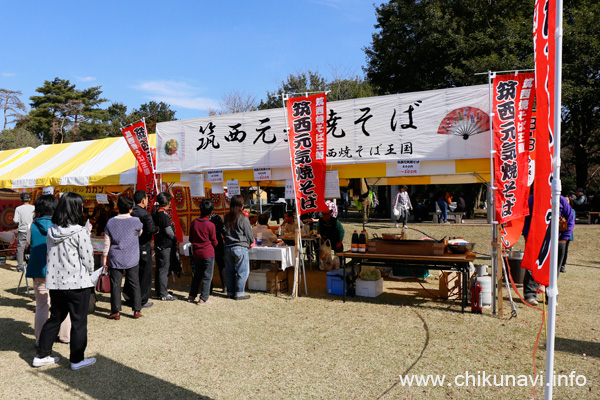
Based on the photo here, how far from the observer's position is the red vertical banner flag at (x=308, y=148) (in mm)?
6445

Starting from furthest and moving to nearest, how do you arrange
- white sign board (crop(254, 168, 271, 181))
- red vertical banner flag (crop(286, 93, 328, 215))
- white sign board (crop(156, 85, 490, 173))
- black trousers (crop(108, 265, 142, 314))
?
white sign board (crop(254, 168, 271, 181))
red vertical banner flag (crop(286, 93, 328, 215))
white sign board (crop(156, 85, 490, 173))
black trousers (crop(108, 265, 142, 314))

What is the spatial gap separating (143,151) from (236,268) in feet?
11.5

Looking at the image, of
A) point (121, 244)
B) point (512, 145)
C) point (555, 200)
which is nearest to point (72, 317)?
point (121, 244)

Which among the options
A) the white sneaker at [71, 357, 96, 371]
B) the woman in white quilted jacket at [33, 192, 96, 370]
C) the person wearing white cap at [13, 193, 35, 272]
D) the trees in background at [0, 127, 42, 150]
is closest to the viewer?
the woman in white quilted jacket at [33, 192, 96, 370]

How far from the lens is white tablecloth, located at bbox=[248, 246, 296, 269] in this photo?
22.9 feet

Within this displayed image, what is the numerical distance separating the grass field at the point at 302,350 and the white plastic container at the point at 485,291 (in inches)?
12.1

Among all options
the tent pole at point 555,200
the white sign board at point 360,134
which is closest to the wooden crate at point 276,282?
the white sign board at point 360,134

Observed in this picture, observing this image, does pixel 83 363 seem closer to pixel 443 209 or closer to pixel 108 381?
pixel 108 381

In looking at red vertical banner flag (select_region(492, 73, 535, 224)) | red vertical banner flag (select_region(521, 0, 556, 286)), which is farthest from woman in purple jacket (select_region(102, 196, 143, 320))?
red vertical banner flag (select_region(492, 73, 535, 224))

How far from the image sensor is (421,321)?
5.36m

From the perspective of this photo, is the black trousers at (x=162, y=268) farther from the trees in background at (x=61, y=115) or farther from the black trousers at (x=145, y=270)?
the trees in background at (x=61, y=115)

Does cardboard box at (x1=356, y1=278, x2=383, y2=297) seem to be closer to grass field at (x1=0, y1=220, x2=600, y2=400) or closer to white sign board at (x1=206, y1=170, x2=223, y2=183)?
grass field at (x1=0, y1=220, x2=600, y2=400)

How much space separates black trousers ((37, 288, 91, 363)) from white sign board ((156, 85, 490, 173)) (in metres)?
3.97

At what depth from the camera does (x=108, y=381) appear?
369 centimetres
